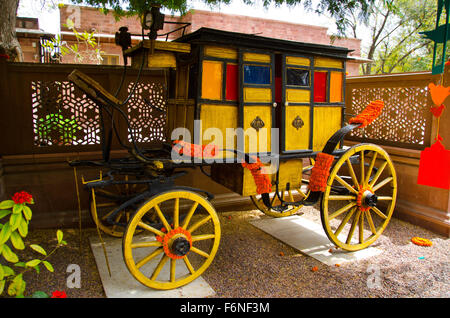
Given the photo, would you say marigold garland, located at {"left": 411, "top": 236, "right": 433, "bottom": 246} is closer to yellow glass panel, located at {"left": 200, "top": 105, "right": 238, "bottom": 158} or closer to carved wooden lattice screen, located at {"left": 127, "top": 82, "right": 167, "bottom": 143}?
yellow glass panel, located at {"left": 200, "top": 105, "right": 238, "bottom": 158}

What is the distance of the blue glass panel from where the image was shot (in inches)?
124

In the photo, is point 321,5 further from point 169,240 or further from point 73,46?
point 73,46

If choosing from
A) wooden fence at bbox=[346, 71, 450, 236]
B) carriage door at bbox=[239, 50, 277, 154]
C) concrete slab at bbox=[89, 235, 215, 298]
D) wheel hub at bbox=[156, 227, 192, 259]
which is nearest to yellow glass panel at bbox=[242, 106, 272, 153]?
carriage door at bbox=[239, 50, 277, 154]

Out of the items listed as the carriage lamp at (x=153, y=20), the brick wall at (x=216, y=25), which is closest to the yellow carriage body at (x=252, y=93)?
the carriage lamp at (x=153, y=20)

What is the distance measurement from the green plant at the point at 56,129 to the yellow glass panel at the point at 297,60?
2.58m

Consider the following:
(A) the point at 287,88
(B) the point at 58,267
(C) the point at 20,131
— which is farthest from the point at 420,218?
(C) the point at 20,131

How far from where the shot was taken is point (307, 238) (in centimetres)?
409

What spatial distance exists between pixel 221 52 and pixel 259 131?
79 centimetres

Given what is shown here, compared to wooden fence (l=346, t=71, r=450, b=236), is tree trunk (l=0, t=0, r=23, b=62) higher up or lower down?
higher up

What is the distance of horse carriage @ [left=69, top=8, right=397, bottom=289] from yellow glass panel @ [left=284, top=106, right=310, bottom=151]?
0.01 m

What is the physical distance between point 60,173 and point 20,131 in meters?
0.63

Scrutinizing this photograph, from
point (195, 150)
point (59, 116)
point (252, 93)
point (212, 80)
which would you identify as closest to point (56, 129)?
point (59, 116)

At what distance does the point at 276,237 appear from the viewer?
4129mm

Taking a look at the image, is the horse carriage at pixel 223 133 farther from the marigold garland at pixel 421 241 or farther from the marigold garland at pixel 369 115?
the marigold garland at pixel 421 241
